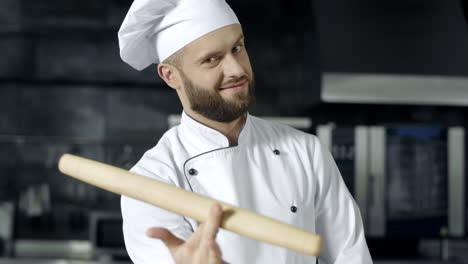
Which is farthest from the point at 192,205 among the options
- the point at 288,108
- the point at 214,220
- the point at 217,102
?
the point at 288,108

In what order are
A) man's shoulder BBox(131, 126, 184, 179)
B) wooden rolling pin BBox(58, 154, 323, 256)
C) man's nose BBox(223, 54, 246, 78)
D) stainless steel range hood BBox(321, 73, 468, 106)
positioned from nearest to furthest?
wooden rolling pin BBox(58, 154, 323, 256) → man's nose BBox(223, 54, 246, 78) → man's shoulder BBox(131, 126, 184, 179) → stainless steel range hood BBox(321, 73, 468, 106)

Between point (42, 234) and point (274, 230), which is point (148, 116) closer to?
point (42, 234)

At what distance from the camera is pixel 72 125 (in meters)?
3.62

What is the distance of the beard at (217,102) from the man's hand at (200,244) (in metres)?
0.26

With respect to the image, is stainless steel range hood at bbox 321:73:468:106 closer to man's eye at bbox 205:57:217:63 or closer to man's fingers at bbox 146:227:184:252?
man's eye at bbox 205:57:217:63

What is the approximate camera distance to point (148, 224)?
1056mm

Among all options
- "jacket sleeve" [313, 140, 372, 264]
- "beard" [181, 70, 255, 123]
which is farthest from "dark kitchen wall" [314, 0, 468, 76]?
"beard" [181, 70, 255, 123]

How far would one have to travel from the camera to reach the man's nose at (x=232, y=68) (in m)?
0.98

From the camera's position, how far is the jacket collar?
111cm

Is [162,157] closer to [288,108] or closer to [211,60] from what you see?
[211,60]

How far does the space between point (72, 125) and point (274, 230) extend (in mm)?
3092

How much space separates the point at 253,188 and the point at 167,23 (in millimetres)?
345

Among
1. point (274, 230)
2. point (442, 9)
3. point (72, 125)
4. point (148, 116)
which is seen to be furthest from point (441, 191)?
point (274, 230)

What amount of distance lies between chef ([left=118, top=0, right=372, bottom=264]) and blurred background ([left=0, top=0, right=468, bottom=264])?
1.99 meters
